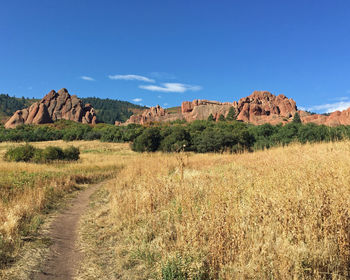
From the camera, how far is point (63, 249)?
5.22 meters

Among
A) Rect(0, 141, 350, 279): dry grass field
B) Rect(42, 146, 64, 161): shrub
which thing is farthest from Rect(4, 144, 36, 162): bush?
Rect(0, 141, 350, 279): dry grass field

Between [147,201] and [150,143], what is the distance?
41684mm

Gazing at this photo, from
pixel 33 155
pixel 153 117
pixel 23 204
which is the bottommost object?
pixel 23 204

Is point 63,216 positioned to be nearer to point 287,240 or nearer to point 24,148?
point 287,240

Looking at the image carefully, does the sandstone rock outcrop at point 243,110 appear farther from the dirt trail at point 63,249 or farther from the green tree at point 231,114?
the dirt trail at point 63,249

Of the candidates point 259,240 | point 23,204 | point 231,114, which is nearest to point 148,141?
point 23,204

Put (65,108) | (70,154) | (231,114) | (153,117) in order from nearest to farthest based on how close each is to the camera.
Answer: (70,154) < (231,114) < (153,117) < (65,108)

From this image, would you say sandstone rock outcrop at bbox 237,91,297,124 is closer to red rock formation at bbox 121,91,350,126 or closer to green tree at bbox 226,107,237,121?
red rock formation at bbox 121,91,350,126

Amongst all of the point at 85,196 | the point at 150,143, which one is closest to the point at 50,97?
the point at 150,143

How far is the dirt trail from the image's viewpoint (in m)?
4.21

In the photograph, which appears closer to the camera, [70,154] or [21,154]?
[21,154]

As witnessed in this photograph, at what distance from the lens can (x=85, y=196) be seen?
11.0 meters

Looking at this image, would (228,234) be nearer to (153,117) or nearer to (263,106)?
(153,117)

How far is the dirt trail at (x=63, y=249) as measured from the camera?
421cm
